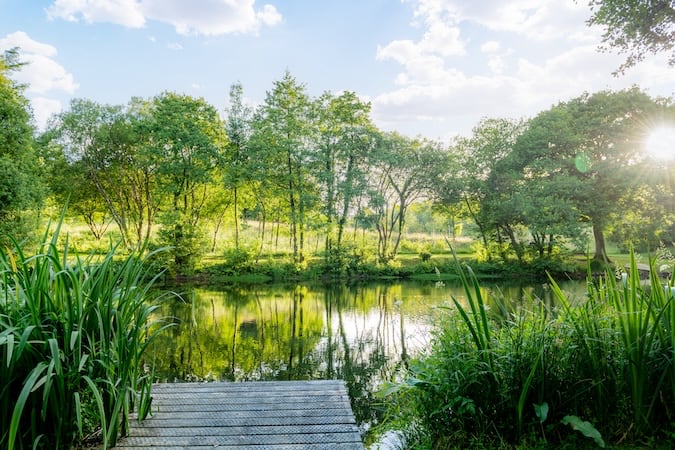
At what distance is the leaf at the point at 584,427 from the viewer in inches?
88.4

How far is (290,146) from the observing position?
18.2 meters

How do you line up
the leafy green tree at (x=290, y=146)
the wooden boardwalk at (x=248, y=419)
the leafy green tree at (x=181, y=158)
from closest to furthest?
the wooden boardwalk at (x=248, y=419)
the leafy green tree at (x=181, y=158)
the leafy green tree at (x=290, y=146)

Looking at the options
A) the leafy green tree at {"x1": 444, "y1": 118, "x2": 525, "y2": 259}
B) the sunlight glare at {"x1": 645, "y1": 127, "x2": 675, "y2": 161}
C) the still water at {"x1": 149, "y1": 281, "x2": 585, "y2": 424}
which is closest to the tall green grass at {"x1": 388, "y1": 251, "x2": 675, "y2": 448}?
the still water at {"x1": 149, "y1": 281, "x2": 585, "y2": 424}

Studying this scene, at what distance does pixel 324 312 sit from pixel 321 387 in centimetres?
643

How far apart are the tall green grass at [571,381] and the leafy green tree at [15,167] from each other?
46.4ft

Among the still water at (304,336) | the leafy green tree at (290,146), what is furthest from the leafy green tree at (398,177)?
the still water at (304,336)

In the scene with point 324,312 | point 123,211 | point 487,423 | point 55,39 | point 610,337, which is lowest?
point 324,312

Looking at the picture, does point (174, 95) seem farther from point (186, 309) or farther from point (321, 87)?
point (186, 309)

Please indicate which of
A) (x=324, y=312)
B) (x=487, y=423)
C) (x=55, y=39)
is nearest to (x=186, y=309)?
(x=324, y=312)

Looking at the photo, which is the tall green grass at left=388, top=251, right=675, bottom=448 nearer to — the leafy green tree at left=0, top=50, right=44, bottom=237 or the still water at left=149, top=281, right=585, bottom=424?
the still water at left=149, top=281, right=585, bottom=424

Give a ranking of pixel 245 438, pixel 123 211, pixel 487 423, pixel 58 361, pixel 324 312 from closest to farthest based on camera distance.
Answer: pixel 58 361, pixel 487 423, pixel 245 438, pixel 324 312, pixel 123 211

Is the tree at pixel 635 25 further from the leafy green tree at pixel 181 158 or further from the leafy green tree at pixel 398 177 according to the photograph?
the leafy green tree at pixel 181 158

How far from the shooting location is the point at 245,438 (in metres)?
2.76

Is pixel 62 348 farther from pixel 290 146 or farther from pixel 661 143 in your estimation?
pixel 661 143
